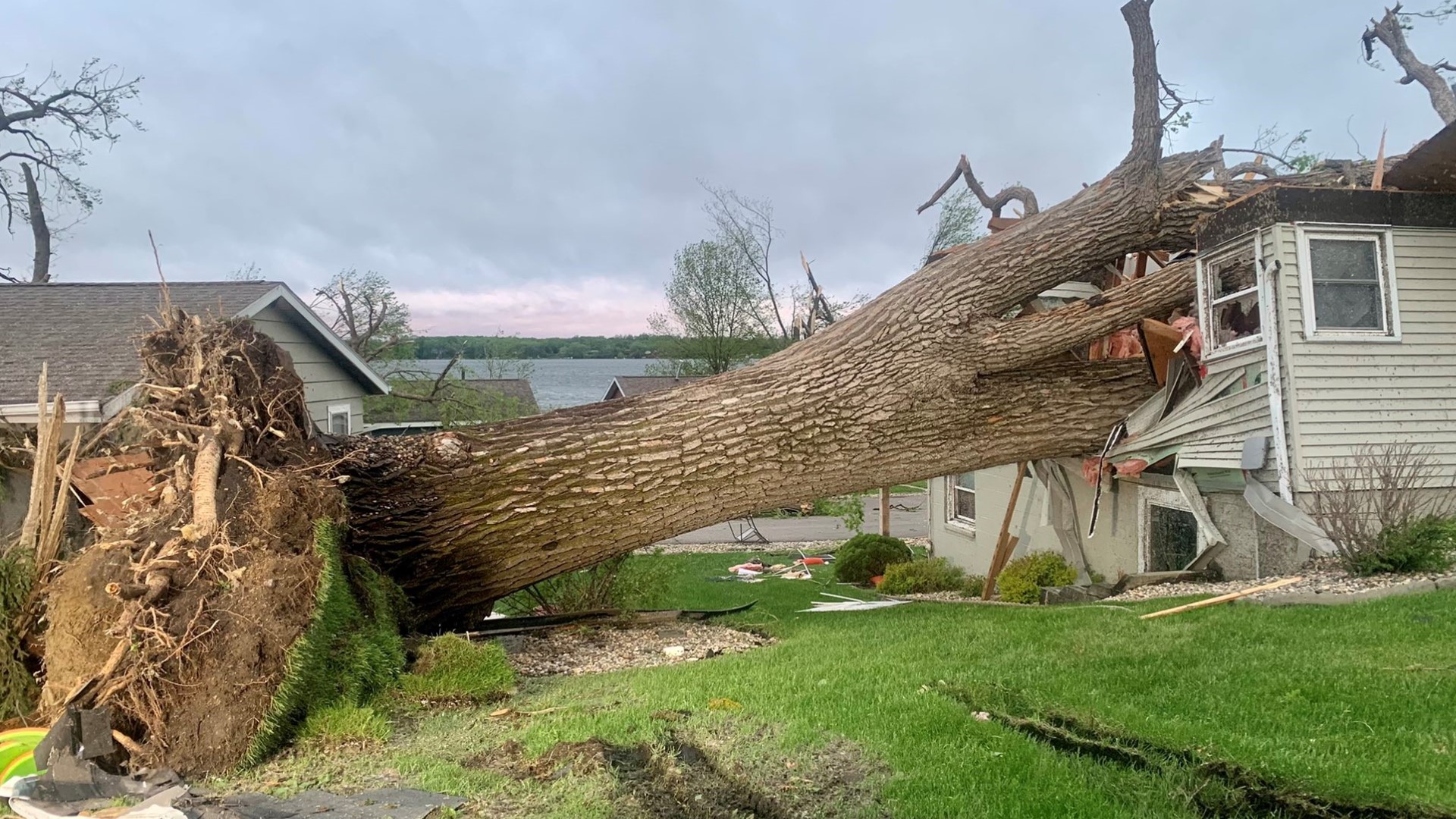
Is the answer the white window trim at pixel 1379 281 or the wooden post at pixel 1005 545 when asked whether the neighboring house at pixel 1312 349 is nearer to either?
the white window trim at pixel 1379 281

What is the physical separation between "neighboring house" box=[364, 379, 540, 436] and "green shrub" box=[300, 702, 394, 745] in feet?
27.4

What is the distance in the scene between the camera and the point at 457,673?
17.3ft

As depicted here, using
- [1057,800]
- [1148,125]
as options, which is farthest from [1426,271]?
[1057,800]

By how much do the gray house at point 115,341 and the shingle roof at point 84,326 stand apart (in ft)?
0.04

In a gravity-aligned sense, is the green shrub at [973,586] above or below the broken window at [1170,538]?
below

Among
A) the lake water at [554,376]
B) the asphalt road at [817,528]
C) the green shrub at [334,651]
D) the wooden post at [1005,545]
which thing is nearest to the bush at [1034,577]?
the wooden post at [1005,545]

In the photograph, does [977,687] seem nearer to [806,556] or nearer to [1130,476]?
[1130,476]

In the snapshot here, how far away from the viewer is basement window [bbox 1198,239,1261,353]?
8117 mm

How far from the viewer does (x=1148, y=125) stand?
8180mm

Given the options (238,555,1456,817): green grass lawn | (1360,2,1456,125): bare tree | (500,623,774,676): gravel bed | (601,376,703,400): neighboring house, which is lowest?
(500,623,774,676): gravel bed

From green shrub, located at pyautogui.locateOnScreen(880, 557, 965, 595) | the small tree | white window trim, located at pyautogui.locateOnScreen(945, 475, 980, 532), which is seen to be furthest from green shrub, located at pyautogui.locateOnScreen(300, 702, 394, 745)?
white window trim, located at pyautogui.locateOnScreen(945, 475, 980, 532)

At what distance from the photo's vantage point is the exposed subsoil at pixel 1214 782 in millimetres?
2949

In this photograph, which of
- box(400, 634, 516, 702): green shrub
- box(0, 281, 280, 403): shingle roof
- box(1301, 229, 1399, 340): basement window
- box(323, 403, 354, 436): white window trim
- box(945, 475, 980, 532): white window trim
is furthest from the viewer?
box(945, 475, 980, 532): white window trim

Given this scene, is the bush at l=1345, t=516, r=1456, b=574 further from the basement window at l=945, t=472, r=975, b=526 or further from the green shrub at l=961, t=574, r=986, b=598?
the basement window at l=945, t=472, r=975, b=526
